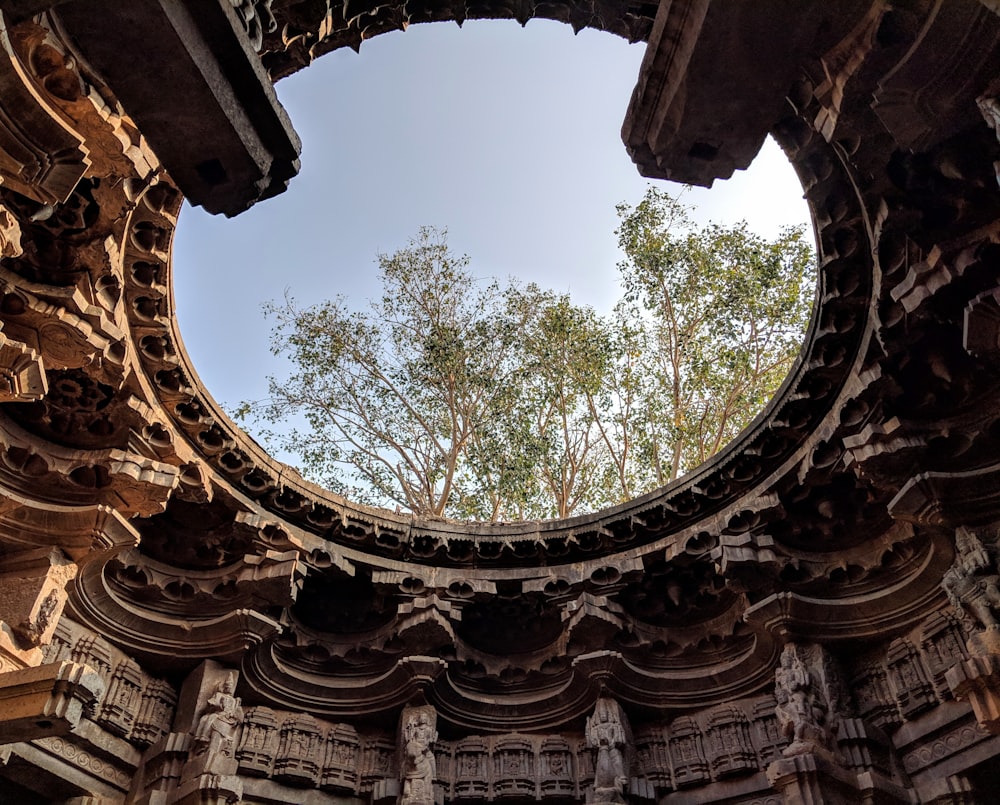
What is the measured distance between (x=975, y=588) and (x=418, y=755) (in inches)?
222

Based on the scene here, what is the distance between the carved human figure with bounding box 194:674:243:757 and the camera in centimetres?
888

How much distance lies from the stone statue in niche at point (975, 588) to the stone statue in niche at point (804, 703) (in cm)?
158

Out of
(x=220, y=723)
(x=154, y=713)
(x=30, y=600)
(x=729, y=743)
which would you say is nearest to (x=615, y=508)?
(x=729, y=743)

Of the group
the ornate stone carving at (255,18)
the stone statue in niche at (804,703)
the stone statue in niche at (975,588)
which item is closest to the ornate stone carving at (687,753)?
the stone statue in niche at (804,703)

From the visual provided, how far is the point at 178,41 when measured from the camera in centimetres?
405

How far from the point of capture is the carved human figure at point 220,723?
8883 millimetres

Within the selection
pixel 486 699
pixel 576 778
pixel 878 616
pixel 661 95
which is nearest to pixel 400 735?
pixel 486 699

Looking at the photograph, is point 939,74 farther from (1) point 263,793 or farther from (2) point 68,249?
(1) point 263,793

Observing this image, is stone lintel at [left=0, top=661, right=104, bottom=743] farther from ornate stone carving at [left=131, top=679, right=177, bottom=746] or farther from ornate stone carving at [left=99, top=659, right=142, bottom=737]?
ornate stone carving at [left=131, top=679, right=177, bottom=746]

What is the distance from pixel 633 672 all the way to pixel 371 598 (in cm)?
319

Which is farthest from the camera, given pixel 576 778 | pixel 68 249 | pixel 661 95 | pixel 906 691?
pixel 576 778

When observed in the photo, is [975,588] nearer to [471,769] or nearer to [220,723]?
[471,769]

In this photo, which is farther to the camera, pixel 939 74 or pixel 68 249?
pixel 68 249

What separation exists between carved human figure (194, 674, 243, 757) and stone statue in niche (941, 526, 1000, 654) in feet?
22.9
